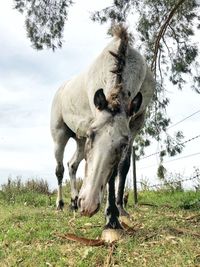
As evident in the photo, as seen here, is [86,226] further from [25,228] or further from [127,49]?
[127,49]

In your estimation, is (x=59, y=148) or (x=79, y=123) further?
(x=59, y=148)

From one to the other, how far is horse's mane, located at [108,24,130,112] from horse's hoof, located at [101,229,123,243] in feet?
4.52

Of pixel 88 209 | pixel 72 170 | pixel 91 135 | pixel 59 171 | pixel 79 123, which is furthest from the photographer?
pixel 59 171

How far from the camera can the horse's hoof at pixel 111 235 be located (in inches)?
227

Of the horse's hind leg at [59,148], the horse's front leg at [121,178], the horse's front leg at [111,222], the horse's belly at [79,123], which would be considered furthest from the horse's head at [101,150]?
the horse's hind leg at [59,148]

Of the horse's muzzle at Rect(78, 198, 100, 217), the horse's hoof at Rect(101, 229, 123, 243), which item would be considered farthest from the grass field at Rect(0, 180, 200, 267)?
the horse's muzzle at Rect(78, 198, 100, 217)

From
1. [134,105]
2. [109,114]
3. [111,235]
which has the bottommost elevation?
[111,235]

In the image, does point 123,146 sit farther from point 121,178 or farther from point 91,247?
point 121,178

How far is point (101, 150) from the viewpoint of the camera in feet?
16.9

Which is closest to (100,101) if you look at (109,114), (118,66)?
(109,114)

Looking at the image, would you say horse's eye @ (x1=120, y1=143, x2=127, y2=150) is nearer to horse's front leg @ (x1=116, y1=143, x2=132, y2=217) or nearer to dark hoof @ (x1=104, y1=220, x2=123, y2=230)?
dark hoof @ (x1=104, y1=220, x2=123, y2=230)

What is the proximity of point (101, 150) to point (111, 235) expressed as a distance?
1.17m

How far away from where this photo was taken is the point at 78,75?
10031 mm

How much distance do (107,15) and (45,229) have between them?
708 cm
